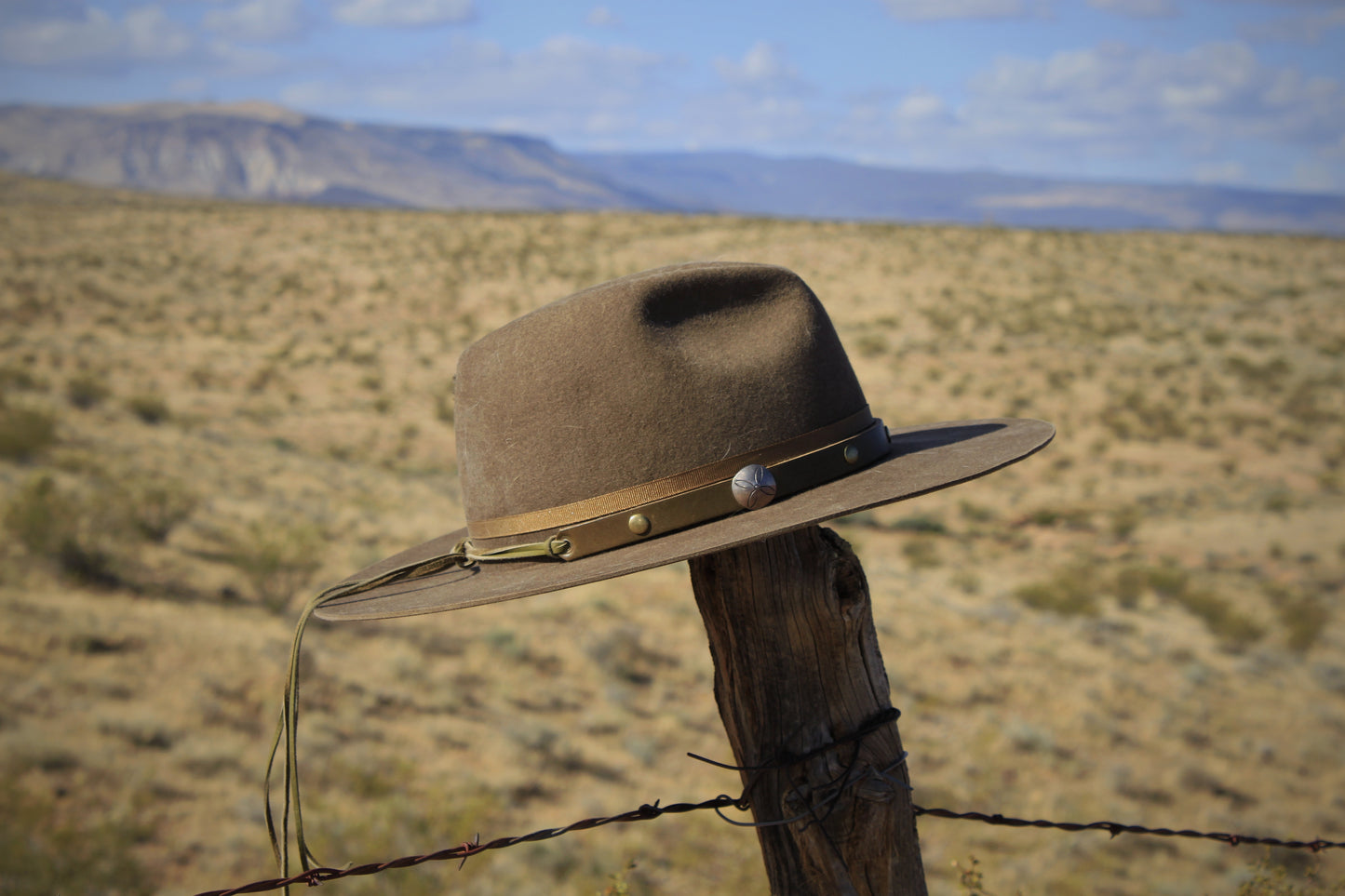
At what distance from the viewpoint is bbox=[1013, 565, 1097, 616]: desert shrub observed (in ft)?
34.5

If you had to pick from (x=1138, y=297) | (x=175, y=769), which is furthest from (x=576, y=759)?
A: (x=1138, y=297)

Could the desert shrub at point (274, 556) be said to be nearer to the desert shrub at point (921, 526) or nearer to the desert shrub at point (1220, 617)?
the desert shrub at point (921, 526)

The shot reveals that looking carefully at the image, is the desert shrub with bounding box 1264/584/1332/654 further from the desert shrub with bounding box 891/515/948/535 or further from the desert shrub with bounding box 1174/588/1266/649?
the desert shrub with bounding box 891/515/948/535

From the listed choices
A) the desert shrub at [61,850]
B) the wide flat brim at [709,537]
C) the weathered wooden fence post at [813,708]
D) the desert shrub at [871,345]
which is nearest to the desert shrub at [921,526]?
the desert shrub at [61,850]

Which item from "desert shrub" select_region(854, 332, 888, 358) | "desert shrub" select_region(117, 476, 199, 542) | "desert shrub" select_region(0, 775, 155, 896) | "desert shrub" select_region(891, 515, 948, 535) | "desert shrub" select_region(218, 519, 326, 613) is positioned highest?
"desert shrub" select_region(854, 332, 888, 358)

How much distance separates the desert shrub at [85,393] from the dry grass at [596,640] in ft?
0.23

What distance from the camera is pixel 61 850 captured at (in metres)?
4.80

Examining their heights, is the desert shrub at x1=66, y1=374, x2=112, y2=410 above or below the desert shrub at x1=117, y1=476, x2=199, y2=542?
above

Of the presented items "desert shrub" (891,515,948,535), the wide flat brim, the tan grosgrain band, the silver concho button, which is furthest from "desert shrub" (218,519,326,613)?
"desert shrub" (891,515,948,535)

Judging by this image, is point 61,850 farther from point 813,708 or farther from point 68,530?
point 813,708

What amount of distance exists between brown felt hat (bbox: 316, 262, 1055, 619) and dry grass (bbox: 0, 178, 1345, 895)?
4.32 feet

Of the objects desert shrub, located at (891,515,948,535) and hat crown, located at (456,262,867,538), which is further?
desert shrub, located at (891,515,948,535)

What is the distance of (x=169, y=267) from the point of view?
34.5 meters

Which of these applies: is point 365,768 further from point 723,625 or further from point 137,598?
point 723,625
